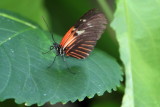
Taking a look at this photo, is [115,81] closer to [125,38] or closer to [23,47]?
[125,38]

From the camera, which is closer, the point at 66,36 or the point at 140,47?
the point at 66,36

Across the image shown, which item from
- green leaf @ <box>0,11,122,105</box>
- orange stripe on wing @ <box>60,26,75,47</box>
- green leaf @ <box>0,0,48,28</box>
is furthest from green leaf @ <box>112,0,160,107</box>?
green leaf @ <box>0,0,48,28</box>

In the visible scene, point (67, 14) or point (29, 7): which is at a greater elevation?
point (29, 7)

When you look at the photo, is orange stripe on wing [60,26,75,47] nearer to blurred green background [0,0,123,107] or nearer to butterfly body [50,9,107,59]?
butterfly body [50,9,107,59]

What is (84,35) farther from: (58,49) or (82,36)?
(58,49)

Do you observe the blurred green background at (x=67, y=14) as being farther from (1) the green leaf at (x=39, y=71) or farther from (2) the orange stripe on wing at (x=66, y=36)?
(2) the orange stripe on wing at (x=66, y=36)

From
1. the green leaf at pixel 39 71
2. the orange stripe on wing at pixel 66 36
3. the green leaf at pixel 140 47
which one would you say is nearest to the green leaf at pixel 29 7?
the green leaf at pixel 39 71

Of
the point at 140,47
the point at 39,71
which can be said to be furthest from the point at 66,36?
the point at 140,47
